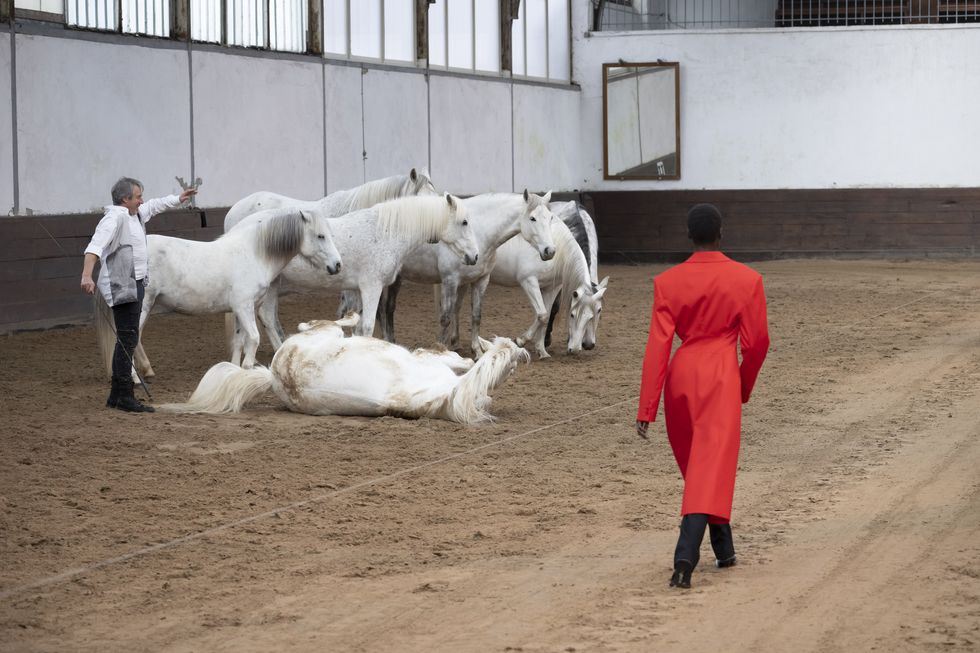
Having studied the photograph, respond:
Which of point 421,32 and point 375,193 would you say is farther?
point 421,32

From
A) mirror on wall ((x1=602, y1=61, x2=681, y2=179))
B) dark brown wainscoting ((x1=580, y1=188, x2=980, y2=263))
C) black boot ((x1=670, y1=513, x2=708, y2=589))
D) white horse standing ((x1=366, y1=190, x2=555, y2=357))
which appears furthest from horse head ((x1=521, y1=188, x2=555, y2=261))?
mirror on wall ((x1=602, y1=61, x2=681, y2=179))

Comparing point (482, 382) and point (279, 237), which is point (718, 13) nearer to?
point (279, 237)

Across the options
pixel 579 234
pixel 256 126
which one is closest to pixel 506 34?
pixel 256 126

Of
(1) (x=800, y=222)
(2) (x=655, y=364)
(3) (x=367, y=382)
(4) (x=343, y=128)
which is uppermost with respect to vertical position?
(4) (x=343, y=128)

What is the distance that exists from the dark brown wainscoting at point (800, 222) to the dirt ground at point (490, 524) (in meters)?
15.1

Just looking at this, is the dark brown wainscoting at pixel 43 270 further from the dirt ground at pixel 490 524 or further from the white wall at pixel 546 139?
the white wall at pixel 546 139

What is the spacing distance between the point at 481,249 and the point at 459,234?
2.28 ft

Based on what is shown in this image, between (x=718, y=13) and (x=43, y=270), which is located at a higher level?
(x=718, y=13)

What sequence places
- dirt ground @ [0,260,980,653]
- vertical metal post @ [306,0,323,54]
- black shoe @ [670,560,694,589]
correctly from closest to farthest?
dirt ground @ [0,260,980,653]
black shoe @ [670,560,694,589]
vertical metal post @ [306,0,323,54]

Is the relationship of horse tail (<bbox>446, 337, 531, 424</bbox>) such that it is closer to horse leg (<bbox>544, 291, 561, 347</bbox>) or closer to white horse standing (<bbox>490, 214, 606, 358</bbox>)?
white horse standing (<bbox>490, 214, 606, 358</bbox>)

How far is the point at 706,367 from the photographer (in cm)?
538

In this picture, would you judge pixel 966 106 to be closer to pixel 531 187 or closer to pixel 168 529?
pixel 531 187

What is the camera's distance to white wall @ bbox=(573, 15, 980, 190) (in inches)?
1016

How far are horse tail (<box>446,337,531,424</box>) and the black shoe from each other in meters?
3.44
